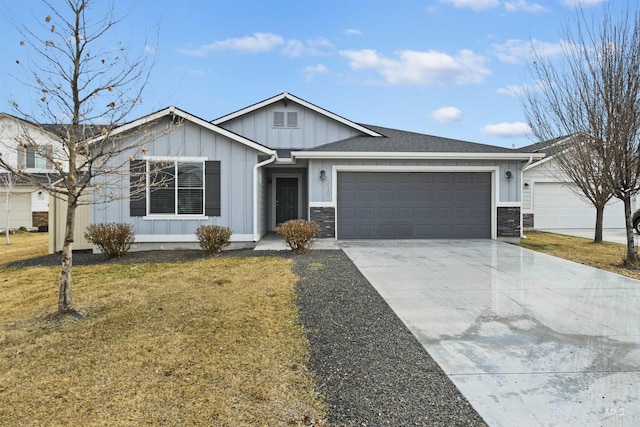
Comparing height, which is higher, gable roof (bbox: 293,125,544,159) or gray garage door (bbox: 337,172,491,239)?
gable roof (bbox: 293,125,544,159)

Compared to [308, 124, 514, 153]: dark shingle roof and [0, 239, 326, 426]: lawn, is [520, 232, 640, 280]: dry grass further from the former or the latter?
[0, 239, 326, 426]: lawn

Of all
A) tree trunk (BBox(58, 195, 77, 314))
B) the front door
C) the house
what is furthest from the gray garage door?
tree trunk (BBox(58, 195, 77, 314))

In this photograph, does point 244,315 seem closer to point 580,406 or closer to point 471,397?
point 471,397

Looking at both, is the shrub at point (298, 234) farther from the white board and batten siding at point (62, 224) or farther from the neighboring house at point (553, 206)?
the neighboring house at point (553, 206)

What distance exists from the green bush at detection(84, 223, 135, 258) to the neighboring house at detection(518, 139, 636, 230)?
15437mm

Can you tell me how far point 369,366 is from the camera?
11.0 feet

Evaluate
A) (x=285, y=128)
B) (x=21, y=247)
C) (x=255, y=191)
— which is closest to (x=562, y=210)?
(x=285, y=128)

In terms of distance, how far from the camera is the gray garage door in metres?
11.9

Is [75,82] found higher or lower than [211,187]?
higher

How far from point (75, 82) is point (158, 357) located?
3.69 m

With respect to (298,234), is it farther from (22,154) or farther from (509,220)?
(22,154)

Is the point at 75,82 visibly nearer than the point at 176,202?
Yes

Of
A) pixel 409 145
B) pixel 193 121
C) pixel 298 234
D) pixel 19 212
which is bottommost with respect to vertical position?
pixel 298 234

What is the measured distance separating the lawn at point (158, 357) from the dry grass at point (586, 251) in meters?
6.96
